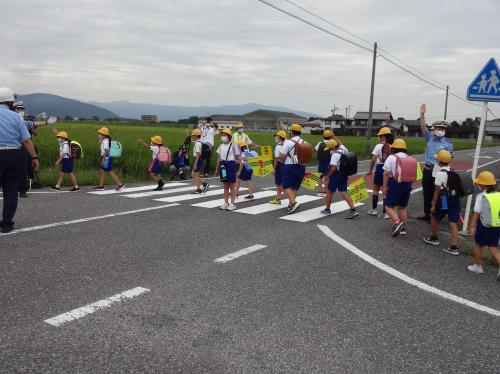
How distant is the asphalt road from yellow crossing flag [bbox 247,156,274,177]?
3752mm

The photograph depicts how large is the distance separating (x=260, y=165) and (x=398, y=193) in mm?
4364

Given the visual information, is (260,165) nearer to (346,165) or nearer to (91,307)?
(346,165)

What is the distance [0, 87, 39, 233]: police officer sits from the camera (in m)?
5.99

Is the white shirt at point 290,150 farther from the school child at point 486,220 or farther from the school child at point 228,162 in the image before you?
the school child at point 486,220

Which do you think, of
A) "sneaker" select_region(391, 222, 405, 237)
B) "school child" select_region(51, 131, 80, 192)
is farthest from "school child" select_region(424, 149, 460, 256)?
"school child" select_region(51, 131, 80, 192)

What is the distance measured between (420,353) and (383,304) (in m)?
0.88

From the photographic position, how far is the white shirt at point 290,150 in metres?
8.00

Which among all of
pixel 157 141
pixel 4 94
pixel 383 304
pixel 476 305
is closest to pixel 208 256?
pixel 383 304

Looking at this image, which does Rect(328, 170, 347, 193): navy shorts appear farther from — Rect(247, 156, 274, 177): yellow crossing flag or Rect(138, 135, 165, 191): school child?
Rect(138, 135, 165, 191): school child

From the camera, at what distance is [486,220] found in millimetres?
4863

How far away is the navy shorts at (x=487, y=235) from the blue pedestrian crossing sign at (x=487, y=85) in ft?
9.69

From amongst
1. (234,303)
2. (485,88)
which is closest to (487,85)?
(485,88)

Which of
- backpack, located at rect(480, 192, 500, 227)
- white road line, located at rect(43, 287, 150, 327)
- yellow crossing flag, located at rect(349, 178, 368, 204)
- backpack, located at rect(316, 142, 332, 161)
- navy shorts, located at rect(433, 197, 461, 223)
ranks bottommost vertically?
white road line, located at rect(43, 287, 150, 327)

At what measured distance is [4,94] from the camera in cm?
611
